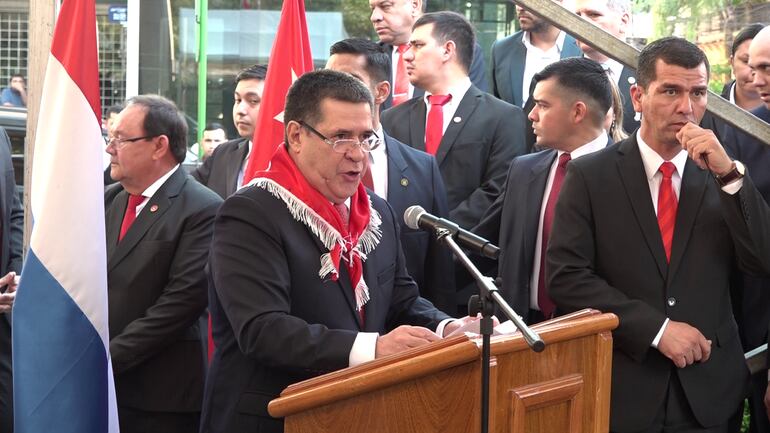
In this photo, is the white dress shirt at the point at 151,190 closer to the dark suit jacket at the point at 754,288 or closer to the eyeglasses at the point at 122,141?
the eyeglasses at the point at 122,141

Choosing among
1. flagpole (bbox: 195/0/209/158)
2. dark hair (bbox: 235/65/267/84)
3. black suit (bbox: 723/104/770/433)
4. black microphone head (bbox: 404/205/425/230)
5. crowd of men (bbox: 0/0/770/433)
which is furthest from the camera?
flagpole (bbox: 195/0/209/158)

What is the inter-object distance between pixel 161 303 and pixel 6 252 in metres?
1.18

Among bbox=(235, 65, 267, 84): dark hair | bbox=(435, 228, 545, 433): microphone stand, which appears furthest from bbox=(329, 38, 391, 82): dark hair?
bbox=(435, 228, 545, 433): microphone stand

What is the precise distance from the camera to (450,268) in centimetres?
579

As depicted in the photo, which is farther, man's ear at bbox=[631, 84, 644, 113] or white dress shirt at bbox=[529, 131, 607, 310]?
white dress shirt at bbox=[529, 131, 607, 310]

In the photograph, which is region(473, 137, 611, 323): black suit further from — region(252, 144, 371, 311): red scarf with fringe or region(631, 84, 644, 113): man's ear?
region(252, 144, 371, 311): red scarf with fringe

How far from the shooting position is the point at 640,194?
14.7ft

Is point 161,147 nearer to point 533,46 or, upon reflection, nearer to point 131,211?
point 131,211

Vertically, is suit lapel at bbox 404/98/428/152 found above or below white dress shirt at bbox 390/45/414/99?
below

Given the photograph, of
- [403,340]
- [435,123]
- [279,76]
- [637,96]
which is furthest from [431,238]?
[403,340]

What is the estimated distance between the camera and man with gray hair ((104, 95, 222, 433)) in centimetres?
520

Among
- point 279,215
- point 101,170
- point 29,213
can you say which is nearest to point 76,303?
point 101,170

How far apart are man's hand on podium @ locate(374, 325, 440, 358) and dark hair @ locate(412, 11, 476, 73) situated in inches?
123

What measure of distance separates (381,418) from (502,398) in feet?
1.12
